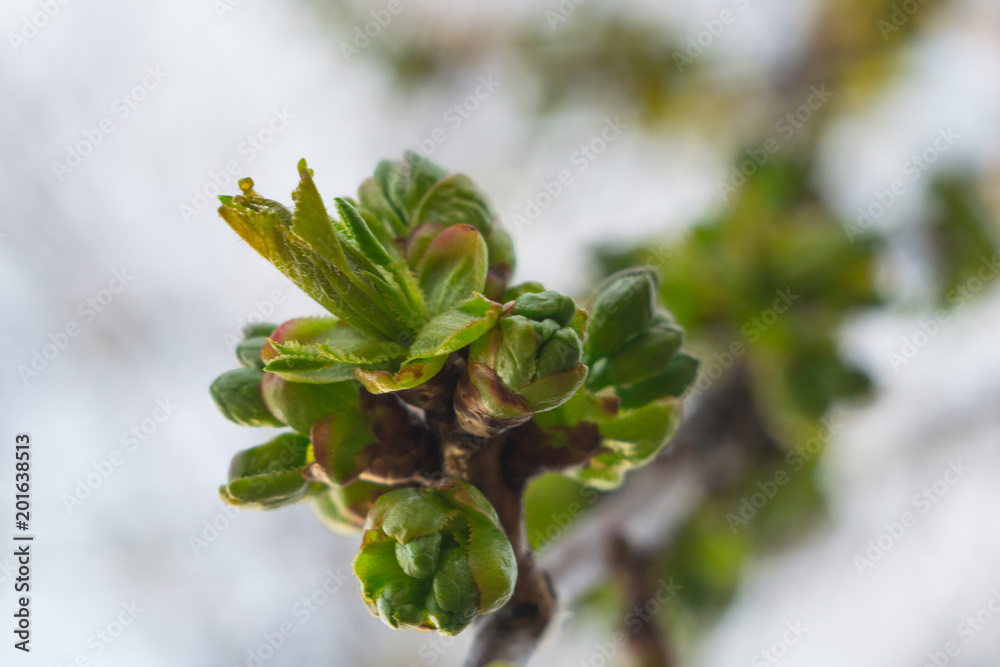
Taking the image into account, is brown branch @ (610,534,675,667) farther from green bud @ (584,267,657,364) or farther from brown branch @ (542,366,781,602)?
green bud @ (584,267,657,364)

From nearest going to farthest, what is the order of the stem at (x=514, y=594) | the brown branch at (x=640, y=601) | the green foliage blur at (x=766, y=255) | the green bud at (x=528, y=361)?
the green bud at (x=528, y=361) < the stem at (x=514, y=594) < the brown branch at (x=640, y=601) < the green foliage blur at (x=766, y=255)

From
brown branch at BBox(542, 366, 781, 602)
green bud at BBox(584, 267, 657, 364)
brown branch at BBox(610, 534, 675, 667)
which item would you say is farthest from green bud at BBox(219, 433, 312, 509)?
brown branch at BBox(610, 534, 675, 667)

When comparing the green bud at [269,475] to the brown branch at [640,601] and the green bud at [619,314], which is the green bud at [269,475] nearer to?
the green bud at [619,314]

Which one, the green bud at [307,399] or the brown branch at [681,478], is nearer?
the green bud at [307,399]

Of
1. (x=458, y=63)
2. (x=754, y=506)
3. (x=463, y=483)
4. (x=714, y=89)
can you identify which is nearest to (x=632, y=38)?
(x=714, y=89)

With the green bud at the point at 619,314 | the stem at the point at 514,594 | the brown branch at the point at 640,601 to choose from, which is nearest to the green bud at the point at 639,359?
the green bud at the point at 619,314
